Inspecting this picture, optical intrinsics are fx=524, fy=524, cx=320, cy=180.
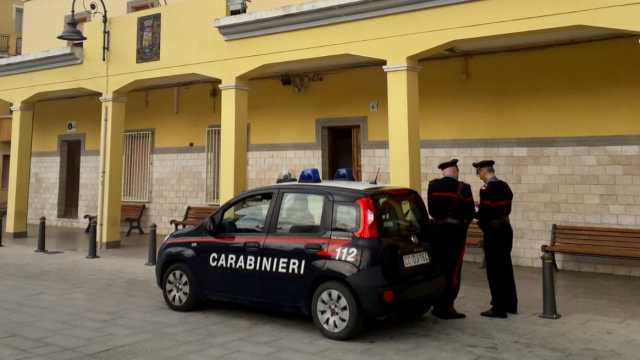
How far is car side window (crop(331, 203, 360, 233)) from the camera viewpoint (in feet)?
17.6

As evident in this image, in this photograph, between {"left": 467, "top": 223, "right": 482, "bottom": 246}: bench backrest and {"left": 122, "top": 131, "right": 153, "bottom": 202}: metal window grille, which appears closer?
{"left": 467, "top": 223, "right": 482, "bottom": 246}: bench backrest

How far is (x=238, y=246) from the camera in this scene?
20.0 ft

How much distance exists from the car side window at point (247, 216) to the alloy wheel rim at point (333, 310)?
3.75 ft

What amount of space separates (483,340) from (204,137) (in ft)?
34.2

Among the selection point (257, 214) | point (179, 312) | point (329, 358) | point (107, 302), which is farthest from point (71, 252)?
point (329, 358)

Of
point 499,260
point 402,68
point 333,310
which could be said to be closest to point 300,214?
point 333,310

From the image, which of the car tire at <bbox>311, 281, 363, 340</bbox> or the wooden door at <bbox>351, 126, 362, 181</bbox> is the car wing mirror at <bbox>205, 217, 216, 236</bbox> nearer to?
the car tire at <bbox>311, 281, 363, 340</bbox>

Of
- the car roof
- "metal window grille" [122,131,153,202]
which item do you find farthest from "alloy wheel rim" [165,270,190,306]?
"metal window grille" [122,131,153,202]

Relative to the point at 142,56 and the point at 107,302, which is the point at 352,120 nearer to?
the point at 142,56

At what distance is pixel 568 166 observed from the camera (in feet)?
31.3

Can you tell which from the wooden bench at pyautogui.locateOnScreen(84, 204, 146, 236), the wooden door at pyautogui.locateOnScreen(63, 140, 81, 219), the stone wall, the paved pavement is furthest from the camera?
the wooden door at pyautogui.locateOnScreen(63, 140, 81, 219)

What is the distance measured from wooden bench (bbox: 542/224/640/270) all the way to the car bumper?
3609 mm

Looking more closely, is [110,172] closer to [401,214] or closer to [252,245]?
[252,245]

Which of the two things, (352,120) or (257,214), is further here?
(352,120)
